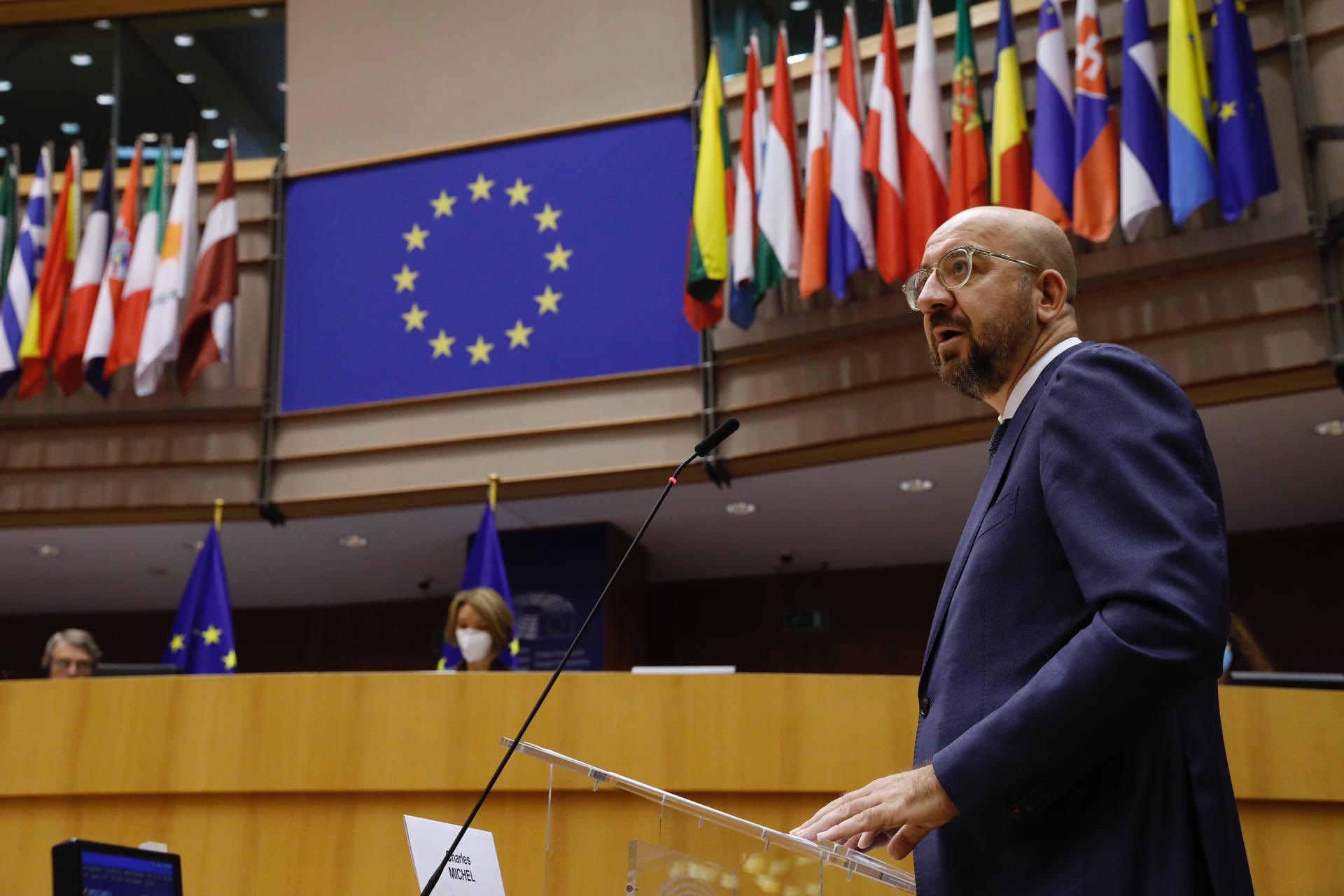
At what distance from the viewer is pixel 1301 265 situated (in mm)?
5562

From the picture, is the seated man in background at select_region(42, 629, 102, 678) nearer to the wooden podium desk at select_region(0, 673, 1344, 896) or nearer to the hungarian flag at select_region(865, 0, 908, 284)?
the wooden podium desk at select_region(0, 673, 1344, 896)

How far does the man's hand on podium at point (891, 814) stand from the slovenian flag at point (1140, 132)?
470 centimetres

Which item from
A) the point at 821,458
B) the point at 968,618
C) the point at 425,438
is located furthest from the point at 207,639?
the point at 968,618

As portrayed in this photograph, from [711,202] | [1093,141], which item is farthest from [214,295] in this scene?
[1093,141]

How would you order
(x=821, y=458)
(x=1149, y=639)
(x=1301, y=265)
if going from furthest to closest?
(x=821, y=458), (x=1301, y=265), (x=1149, y=639)

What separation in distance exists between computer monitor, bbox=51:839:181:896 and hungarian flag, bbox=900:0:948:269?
434cm

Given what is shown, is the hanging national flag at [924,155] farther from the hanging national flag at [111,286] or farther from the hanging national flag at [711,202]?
the hanging national flag at [111,286]

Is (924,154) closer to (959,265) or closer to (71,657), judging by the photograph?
(71,657)

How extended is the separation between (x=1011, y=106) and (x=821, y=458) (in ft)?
6.37

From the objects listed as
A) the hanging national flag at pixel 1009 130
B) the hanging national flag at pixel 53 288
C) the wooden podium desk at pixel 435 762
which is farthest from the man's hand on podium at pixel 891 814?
the hanging national flag at pixel 53 288

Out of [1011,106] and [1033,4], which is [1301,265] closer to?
[1011,106]

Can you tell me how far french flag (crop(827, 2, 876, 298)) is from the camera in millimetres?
6445

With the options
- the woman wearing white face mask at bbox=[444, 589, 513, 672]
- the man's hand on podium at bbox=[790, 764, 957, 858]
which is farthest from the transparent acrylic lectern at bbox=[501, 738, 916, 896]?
the woman wearing white face mask at bbox=[444, 589, 513, 672]

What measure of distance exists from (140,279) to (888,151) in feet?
14.9
